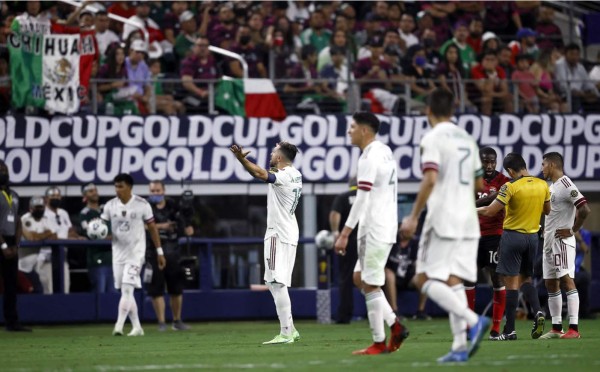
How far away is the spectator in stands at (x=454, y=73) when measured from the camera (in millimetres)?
23656

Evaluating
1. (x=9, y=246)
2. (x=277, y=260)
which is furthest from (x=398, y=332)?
(x=9, y=246)

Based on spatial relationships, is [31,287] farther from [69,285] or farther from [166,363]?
[166,363]

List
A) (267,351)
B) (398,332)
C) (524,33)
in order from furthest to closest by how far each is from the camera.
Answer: (524,33) → (267,351) → (398,332)

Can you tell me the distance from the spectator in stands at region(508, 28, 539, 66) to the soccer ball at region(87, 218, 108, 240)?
9.33m

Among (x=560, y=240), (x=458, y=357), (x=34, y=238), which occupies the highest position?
(x=560, y=240)

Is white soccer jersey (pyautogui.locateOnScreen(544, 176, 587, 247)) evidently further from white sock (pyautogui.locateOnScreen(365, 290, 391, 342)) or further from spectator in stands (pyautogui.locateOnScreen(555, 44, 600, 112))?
spectator in stands (pyautogui.locateOnScreen(555, 44, 600, 112))

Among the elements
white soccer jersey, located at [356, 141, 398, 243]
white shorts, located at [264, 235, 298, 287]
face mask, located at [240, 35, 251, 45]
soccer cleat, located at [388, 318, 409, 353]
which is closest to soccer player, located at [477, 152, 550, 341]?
white shorts, located at [264, 235, 298, 287]

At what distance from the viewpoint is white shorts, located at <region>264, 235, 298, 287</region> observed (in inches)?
571

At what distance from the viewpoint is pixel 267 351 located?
41.9 ft

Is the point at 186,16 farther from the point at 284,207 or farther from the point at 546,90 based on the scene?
the point at 284,207

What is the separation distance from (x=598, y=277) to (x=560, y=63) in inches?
165

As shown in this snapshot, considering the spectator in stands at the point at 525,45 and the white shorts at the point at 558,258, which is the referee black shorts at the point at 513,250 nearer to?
the white shorts at the point at 558,258

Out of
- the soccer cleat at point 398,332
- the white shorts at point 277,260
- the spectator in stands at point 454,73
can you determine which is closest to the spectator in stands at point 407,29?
the spectator in stands at point 454,73

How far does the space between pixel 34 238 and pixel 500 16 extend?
10.7 m
